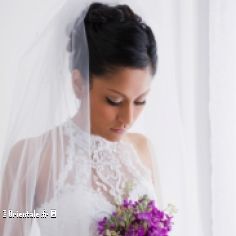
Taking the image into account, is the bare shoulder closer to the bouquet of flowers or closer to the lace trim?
the lace trim

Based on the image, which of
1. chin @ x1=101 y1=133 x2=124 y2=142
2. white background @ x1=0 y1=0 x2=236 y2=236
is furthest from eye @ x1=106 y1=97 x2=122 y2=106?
white background @ x1=0 y1=0 x2=236 y2=236

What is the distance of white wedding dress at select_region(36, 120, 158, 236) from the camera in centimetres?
104

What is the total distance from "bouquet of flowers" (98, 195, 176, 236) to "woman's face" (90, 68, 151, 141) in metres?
0.19

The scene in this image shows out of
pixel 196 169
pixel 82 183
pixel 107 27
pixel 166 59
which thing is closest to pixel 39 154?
pixel 82 183

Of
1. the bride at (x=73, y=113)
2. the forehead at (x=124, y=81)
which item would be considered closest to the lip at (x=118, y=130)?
the bride at (x=73, y=113)

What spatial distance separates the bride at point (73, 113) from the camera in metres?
1.02

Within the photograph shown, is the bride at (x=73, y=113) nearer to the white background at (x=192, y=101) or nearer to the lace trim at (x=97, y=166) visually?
the lace trim at (x=97, y=166)

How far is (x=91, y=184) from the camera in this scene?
1.08 meters

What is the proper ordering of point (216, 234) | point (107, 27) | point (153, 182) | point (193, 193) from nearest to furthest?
point (107, 27) < point (153, 182) < point (193, 193) < point (216, 234)

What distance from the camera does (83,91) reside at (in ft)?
3.42

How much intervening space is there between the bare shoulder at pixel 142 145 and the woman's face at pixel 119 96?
0.16m

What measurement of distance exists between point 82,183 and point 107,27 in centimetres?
36

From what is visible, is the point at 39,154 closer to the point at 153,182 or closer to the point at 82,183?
the point at 82,183

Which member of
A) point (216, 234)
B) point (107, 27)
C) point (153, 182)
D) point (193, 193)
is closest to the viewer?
point (107, 27)
